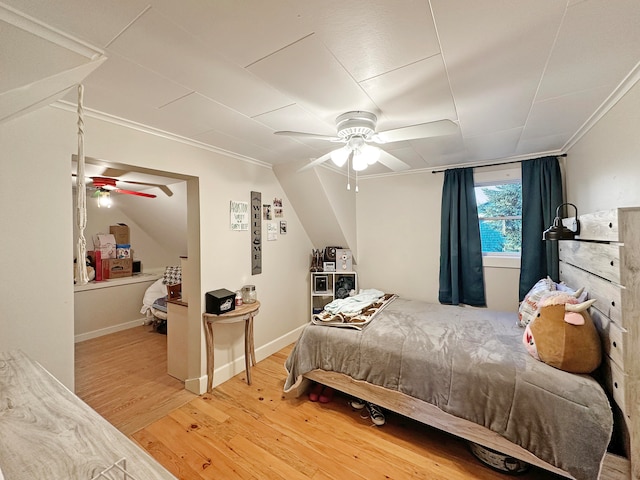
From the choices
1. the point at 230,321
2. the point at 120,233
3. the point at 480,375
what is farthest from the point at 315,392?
the point at 120,233

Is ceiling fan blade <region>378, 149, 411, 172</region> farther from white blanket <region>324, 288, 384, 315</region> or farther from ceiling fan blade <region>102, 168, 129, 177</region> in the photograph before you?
ceiling fan blade <region>102, 168, 129, 177</region>

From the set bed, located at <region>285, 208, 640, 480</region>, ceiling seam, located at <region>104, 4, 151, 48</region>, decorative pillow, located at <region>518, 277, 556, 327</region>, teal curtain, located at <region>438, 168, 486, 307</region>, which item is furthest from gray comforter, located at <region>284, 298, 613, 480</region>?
ceiling seam, located at <region>104, 4, 151, 48</region>

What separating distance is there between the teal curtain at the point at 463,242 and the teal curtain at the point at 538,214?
45cm

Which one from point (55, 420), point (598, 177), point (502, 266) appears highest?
point (598, 177)

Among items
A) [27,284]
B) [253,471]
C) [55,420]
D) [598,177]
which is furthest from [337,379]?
[598,177]

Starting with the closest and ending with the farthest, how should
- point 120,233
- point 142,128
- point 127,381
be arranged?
point 142,128 < point 127,381 < point 120,233

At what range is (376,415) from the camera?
2164 mm

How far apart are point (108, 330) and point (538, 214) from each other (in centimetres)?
593

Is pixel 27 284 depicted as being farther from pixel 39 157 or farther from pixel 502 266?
pixel 502 266

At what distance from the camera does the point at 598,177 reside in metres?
2.02

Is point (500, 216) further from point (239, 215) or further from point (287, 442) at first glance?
point (287, 442)

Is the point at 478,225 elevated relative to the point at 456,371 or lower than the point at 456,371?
elevated

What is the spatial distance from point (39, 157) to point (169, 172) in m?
0.79

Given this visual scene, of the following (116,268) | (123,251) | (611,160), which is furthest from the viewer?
(123,251)
